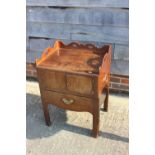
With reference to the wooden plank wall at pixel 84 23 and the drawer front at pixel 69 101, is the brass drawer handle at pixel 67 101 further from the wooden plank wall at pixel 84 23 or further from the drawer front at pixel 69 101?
the wooden plank wall at pixel 84 23

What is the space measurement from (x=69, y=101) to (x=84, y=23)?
2.68 feet

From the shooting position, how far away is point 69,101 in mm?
1853

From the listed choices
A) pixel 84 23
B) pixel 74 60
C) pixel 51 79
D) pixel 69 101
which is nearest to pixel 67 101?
pixel 69 101

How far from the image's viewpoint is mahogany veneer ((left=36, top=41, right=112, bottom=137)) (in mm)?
1698

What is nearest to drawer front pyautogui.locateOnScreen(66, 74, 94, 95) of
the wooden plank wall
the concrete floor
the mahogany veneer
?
A: the mahogany veneer

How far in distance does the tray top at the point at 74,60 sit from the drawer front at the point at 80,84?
62mm

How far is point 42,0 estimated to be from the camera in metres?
2.31

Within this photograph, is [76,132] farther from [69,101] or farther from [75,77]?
[75,77]

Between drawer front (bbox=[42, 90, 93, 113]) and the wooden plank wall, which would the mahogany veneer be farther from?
the wooden plank wall

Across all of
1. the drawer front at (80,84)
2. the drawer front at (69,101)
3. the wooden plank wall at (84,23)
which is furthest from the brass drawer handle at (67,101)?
the wooden plank wall at (84,23)

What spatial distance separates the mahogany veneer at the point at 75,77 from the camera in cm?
170

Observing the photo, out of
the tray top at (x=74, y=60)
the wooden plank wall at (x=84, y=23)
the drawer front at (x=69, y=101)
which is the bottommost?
the drawer front at (x=69, y=101)
